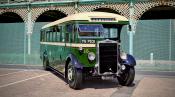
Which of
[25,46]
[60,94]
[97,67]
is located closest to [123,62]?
[97,67]

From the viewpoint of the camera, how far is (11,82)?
12281 mm

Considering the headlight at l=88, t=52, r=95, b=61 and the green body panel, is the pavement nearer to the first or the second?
the green body panel

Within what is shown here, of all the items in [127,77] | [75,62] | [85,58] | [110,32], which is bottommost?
[127,77]

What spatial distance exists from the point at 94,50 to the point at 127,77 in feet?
5.69

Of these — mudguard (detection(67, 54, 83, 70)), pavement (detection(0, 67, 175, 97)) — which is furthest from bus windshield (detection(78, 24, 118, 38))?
pavement (detection(0, 67, 175, 97))

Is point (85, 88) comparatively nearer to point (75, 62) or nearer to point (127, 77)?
point (75, 62)

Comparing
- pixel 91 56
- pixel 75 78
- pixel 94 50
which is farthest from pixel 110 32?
pixel 75 78

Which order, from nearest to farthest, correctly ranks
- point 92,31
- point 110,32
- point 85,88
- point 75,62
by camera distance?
point 75,62
point 92,31
point 85,88
point 110,32

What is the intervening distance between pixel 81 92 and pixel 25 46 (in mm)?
13688

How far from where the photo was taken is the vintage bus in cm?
1042

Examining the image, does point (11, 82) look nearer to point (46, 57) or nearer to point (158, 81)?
point (46, 57)

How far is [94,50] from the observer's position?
10492mm

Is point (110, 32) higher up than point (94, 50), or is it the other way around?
point (110, 32)

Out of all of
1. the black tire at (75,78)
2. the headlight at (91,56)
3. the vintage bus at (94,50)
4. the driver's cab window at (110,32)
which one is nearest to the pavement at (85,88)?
the black tire at (75,78)
